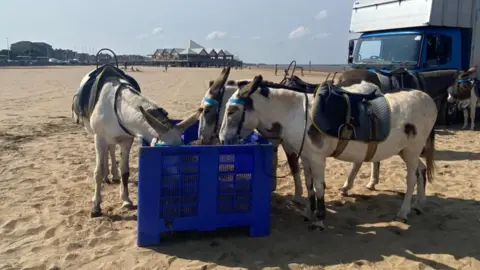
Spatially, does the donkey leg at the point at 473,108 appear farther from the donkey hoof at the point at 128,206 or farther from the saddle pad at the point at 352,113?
the donkey hoof at the point at 128,206

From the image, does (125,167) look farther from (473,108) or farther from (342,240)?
(473,108)

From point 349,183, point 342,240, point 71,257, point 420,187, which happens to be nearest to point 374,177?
point 349,183

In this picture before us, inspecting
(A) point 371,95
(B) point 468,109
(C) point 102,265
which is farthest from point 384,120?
(B) point 468,109

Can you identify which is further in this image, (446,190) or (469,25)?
(469,25)

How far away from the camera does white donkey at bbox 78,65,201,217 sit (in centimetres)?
Answer: 462

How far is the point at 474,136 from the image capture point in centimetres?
1150

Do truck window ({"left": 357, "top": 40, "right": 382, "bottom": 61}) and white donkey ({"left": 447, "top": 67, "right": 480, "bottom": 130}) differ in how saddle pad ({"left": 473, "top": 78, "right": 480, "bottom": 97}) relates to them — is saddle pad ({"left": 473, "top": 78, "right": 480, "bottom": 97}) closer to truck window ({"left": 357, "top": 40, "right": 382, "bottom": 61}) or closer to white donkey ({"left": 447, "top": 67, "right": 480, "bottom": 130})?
white donkey ({"left": 447, "top": 67, "right": 480, "bottom": 130})

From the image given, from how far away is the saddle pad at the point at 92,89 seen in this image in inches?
218

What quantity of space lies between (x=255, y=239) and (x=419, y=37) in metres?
8.08

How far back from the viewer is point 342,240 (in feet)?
15.6

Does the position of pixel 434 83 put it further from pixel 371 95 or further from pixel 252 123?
pixel 252 123

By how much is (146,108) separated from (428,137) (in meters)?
3.82

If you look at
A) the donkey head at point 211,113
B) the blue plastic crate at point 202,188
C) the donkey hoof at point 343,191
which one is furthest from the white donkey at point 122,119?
the donkey hoof at point 343,191

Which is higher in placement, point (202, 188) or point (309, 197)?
point (202, 188)
